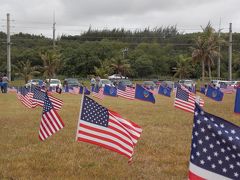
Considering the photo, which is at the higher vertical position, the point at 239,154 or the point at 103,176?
the point at 239,154

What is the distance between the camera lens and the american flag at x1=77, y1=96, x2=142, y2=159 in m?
6.28

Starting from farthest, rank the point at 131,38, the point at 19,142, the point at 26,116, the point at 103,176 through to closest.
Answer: the point at 131,38 → the point at 26,116 → the point at 19,142 → the point at 103,176

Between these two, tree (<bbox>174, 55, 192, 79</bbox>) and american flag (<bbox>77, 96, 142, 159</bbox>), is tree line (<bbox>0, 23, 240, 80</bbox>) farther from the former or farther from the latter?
american flag (<bbox>77, 96, 142, 159</bbox>)

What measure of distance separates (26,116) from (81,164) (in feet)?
28.0

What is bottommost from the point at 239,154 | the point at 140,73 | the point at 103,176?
the point at 140,73

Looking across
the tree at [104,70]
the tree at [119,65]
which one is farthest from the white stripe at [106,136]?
the tree at [119,65]

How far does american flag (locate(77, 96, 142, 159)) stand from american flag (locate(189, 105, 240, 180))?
7.76ft

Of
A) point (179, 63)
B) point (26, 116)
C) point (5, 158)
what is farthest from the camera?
point (179, 63)

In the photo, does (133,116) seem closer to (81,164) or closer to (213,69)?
(81,164)

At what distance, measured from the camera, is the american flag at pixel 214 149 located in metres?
3.72

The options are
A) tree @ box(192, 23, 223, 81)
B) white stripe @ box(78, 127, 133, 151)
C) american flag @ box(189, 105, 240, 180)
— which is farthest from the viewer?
tree @ box(192, 23, 223, 81)

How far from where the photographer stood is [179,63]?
3556 inches

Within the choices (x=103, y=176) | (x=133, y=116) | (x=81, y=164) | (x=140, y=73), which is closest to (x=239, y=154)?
(x=103, y=176)

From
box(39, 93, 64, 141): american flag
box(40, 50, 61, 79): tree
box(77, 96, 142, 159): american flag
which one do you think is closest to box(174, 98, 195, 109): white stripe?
box(39, 93, 64, 141): american flag
